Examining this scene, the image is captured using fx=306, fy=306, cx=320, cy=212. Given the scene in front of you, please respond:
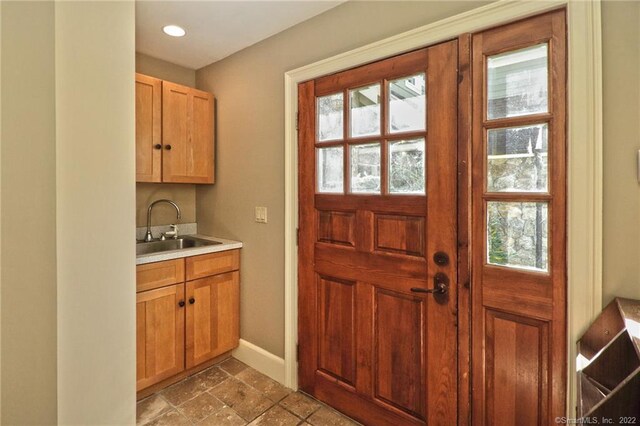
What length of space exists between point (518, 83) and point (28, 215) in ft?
6.83

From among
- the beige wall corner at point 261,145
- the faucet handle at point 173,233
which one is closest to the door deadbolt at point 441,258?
the beige wall corner at point 261,145

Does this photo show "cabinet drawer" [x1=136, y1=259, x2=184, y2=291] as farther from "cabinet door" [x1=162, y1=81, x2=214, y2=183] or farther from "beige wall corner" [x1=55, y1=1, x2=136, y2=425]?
"cabinet door" [x1=162, y1=81, x2=214, y2=183]

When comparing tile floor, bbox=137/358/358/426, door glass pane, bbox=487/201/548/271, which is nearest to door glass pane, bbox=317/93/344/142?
door glass pane, bbox=487/201/548/271

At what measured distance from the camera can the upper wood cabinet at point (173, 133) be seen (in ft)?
7.43

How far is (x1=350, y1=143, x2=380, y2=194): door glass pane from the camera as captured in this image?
5.76ft

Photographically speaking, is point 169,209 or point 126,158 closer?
point 126,158

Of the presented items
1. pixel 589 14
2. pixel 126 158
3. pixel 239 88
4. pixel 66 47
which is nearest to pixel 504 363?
pixel 589 14

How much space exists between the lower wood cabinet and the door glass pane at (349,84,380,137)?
1405 mm

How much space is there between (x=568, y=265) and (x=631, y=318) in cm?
28

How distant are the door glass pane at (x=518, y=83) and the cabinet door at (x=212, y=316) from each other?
211 centimetres

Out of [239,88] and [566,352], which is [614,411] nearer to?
[566,352]

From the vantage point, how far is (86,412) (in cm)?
133

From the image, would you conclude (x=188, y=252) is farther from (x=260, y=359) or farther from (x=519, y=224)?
(x=519, y=224)

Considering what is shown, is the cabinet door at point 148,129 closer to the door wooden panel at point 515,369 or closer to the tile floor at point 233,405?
the tile floor at point 233,405
